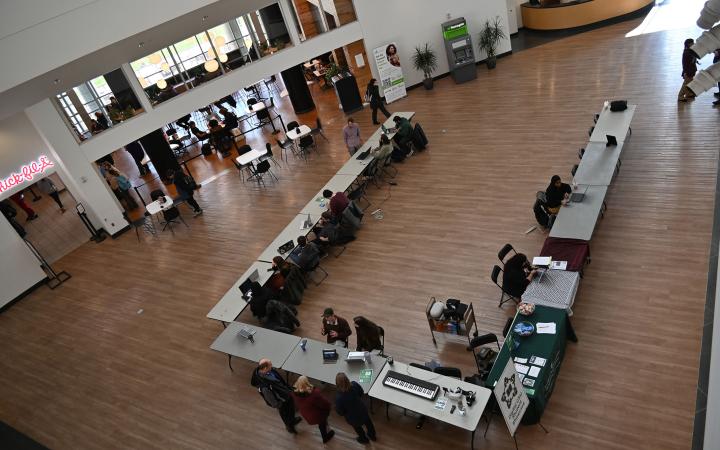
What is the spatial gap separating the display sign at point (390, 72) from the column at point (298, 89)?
2866 mm

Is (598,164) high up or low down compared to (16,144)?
down

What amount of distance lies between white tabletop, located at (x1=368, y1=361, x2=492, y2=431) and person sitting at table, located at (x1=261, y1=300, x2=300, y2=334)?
2.46 m

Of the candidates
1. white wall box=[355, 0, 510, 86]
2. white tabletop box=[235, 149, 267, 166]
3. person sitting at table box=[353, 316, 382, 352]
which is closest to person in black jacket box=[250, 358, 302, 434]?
person sitting at table box=[353, 316, 382, 352]

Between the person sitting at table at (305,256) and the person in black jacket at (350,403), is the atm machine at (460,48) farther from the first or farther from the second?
the person in black jacket at (350,403)

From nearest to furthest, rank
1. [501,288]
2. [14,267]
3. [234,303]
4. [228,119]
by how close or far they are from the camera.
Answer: [501,288], [234,303], [14,267], [228,119]

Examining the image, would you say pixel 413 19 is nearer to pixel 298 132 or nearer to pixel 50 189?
pixel 298 132

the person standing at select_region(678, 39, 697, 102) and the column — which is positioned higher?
the column

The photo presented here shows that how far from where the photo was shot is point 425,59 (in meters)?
16.5

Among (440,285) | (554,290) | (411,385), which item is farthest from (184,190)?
(554,290)

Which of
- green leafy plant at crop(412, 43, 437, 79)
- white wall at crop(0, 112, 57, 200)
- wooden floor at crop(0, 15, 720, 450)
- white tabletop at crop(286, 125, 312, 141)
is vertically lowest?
wooden floor at crop(0, 15, 720, 450)

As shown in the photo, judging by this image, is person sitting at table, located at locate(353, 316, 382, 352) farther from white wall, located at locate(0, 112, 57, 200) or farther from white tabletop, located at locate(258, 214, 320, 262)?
white wall, located at locate(0, 112, 57, 200)

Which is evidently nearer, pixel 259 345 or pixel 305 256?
pixel 259 345

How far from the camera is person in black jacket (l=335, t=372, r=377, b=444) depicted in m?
6.20

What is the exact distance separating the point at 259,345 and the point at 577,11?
15.4 meters
